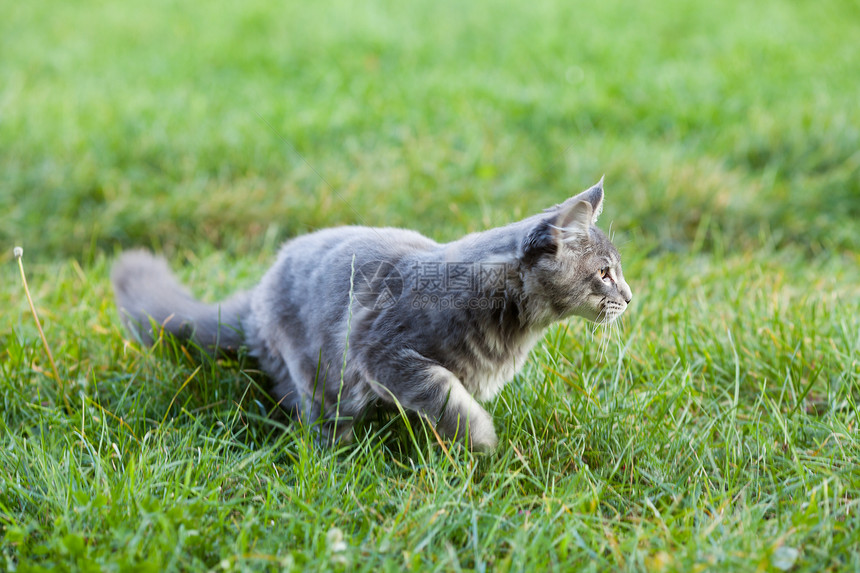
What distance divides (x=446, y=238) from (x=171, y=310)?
4.64 feet

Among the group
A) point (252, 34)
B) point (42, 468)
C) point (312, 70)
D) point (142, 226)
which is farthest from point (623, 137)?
point (42, 468)

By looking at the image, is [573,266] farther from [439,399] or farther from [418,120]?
[418,120]

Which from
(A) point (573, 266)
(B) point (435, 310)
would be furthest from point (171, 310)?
(A) point (573, 266)

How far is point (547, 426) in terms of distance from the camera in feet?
7.20

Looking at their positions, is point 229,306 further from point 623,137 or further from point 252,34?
point 252,34

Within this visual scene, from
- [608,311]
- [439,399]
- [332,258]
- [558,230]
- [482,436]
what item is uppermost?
[558,230]

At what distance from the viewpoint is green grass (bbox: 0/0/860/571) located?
177 cm

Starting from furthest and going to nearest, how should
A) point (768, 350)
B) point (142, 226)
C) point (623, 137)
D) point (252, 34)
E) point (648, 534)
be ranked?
point (252, 34)
point (623, 137)
point (142, 226)
point (768, 350)
point (648, 534)

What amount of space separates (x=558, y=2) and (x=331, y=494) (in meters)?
6.87

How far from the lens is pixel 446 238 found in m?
3.49

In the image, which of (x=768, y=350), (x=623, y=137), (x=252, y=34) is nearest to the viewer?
(x=768, y=350)

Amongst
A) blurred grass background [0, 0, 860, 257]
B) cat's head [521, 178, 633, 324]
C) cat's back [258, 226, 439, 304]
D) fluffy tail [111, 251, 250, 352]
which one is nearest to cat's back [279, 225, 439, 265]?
cat's back [258, 226, 439, 304]

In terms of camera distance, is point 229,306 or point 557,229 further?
point 229,306

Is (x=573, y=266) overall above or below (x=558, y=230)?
below
